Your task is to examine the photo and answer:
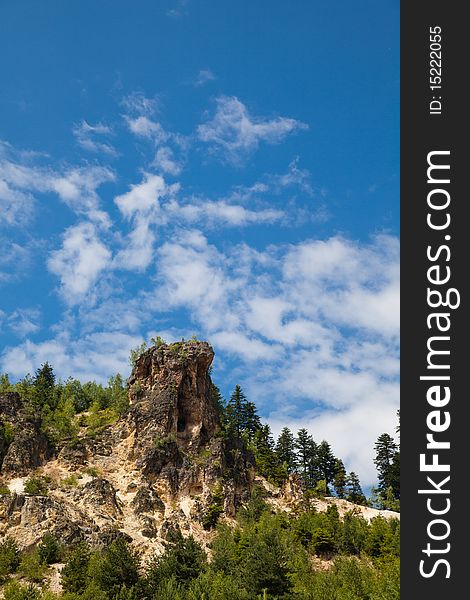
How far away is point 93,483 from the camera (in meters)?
60.8

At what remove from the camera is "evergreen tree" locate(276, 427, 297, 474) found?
86.9 metres

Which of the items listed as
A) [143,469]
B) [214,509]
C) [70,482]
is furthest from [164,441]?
[70,482]

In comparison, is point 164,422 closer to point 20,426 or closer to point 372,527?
point 20,426

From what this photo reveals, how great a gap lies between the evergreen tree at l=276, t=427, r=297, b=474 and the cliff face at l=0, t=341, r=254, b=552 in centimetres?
1113

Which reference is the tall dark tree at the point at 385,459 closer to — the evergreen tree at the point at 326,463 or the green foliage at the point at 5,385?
the evergreen tree at the point at 326,463

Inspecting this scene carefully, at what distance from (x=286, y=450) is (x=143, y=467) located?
29.9 m

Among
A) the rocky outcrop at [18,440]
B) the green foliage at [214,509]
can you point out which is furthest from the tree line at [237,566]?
the rocky outcrop at [18,440]

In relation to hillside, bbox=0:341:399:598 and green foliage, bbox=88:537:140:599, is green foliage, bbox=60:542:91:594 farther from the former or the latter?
hillside, bbox=0:341:399:598

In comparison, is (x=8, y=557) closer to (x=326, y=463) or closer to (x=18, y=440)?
(x=18, y=440)

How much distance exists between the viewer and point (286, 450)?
89438mm

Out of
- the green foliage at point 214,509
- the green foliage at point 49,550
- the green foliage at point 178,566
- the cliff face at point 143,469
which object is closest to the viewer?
the green foliage at point 178,566

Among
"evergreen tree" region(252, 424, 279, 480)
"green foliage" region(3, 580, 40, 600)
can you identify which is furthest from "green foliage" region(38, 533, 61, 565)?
"evergreen tree" region(252, 424, 279, 480)

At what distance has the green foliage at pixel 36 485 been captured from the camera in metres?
57.2

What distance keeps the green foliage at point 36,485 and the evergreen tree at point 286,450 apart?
3712cm
